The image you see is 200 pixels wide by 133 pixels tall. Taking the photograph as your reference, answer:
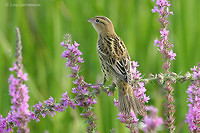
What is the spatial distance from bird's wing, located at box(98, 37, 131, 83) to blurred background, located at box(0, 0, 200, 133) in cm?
146

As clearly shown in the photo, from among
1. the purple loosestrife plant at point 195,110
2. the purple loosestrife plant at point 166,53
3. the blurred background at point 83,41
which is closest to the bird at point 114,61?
the purple loosestrife plant at point 166,53

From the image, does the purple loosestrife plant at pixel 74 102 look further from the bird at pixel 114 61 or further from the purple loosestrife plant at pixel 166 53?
the bird at pixel 114 61

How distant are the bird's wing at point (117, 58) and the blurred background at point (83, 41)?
146cm

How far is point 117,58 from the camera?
348cm

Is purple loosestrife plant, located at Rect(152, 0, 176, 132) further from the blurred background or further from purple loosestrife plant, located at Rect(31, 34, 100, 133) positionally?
the blurred background

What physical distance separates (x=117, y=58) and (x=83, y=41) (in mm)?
2163

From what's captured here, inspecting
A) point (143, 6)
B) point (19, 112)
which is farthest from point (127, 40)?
point (19, 112)

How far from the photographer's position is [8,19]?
18.1 feet

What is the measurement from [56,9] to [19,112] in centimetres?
396

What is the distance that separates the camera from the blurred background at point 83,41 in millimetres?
5125

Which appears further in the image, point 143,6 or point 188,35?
point 143,6

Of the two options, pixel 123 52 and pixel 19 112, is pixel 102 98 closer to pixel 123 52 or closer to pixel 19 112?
pixel 123 52

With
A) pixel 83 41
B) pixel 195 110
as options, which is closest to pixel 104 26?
pixel 83 41

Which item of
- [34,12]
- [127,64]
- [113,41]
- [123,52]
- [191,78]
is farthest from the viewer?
[34,12]
